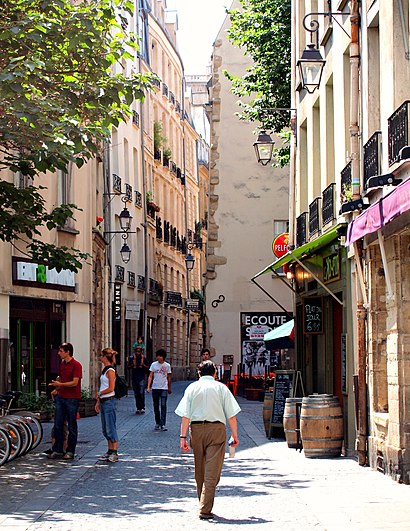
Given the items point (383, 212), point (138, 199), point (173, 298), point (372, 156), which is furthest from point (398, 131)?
point (173, 298)

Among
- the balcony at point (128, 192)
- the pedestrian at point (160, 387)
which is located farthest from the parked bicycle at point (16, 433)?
the balcony at point (128, 192)

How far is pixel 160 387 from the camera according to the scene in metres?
22.3

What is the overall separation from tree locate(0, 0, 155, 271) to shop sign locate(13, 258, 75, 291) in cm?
864

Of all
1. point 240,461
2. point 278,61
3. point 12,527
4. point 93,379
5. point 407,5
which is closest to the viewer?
point 12,527

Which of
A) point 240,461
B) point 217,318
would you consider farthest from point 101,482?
point 217,318

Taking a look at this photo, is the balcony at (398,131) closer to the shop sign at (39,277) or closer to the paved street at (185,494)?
the paved street at (185,494)

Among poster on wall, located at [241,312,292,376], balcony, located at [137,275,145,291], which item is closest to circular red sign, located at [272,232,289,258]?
poster on wall, located at [241,312,292,376]

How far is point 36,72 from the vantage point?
14.1m

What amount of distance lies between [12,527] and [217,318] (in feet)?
103

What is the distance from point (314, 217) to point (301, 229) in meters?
1.87

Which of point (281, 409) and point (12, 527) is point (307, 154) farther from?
point (12, 527)

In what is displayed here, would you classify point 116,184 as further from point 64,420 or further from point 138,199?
point 64,420

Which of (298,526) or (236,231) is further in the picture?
(236,231)

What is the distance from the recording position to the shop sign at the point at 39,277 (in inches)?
988
